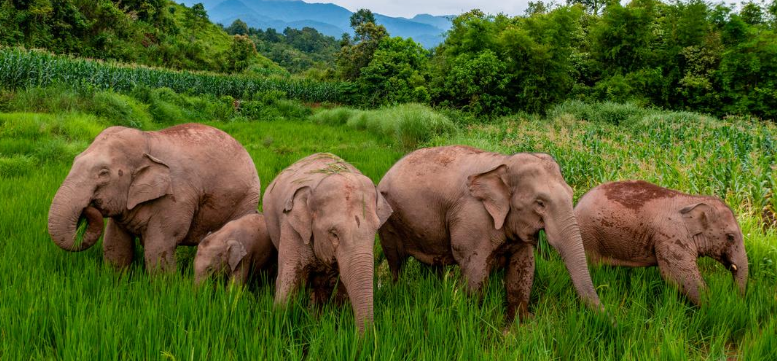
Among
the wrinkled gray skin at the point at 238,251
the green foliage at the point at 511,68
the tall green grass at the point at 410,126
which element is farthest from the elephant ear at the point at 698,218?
the green foliage at the point at 511,68

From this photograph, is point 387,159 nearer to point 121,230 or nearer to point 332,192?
point 121,230

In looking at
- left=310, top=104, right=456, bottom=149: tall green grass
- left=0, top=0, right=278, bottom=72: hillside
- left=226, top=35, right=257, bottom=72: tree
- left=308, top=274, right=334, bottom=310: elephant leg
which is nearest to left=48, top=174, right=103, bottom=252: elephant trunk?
left=308, top=274, right=334, bottom=310: elephant leg

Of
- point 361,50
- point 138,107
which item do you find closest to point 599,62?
point 361,50

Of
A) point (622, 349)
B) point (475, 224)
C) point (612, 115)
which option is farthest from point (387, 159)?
point (612, 115)

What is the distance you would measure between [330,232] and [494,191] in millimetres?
1278

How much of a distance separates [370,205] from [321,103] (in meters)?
37.6

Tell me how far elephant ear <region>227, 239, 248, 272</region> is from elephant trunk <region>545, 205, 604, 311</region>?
2.28 metres

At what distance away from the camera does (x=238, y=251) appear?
3.65 m

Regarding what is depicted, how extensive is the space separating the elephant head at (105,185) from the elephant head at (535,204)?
102 inches

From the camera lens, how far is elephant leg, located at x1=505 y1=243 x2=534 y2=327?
3652 mm

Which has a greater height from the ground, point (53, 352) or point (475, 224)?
point (475, 224)

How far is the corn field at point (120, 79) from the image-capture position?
17.4 metres

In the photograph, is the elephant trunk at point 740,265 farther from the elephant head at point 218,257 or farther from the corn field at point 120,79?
the corn field at point 120,79

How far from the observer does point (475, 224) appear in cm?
352
